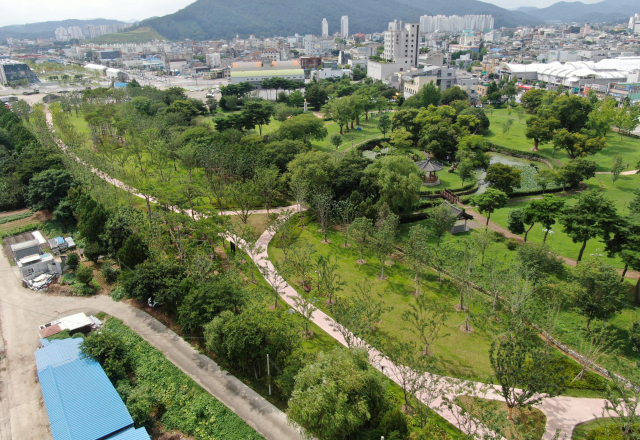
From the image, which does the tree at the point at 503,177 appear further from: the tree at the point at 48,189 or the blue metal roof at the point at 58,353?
the tree at the point at 48,189

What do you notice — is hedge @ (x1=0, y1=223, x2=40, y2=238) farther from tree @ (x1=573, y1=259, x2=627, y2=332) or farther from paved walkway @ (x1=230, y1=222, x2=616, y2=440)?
tree @ (x1=573, y1=259, x2=627, y2=332)

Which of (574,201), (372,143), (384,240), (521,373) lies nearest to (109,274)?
(384,240)

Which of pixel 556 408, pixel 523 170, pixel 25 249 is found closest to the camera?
pixel 556 408

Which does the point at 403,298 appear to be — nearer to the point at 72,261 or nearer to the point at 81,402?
the point at 81,402

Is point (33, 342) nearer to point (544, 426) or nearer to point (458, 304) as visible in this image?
point (458, 304)

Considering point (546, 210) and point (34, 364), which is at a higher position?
point (546, 210)

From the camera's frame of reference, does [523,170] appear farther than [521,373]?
Yes
